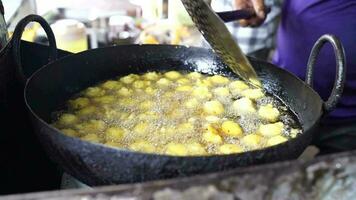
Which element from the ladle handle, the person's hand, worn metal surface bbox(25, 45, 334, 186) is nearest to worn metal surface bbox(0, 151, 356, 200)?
worn metal surface bbox(25, 45, 334, 186)

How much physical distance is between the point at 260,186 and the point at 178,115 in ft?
1.79

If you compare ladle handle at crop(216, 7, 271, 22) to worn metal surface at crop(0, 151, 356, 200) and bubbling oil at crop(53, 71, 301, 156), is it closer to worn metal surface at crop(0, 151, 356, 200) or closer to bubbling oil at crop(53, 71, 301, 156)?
bubbling oil at crop(53, 71, 301, 156)

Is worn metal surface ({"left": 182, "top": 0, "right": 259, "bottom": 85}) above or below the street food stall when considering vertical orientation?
above

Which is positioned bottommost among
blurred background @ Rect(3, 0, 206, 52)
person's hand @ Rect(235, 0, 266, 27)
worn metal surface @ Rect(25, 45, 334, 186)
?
blurred background @ Rect(3, 0, 206, 52)

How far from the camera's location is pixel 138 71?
4.87 feet

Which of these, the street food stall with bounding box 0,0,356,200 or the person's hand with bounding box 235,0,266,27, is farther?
the person's hand with bounding box 235,0,266,27

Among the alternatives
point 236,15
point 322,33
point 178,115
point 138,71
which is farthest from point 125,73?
point 322,33

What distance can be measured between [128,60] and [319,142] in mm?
900

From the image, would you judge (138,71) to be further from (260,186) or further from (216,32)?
(260,186)

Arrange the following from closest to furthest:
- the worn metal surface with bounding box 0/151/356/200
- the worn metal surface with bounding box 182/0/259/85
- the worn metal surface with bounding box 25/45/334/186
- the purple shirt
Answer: the worn metal surface with bounding box 0/151/356/200 < the worn metal surface with bounding box 25/45/334/186 < the worn metal surface with bounding box 182/0/259/85 < the purple shirt

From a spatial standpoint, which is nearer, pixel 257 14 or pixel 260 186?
pixel 260 186

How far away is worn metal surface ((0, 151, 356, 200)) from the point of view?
0.66 meters

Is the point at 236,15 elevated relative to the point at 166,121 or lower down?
elevated

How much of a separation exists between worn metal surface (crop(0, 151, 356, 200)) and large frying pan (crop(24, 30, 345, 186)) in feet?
0.36
